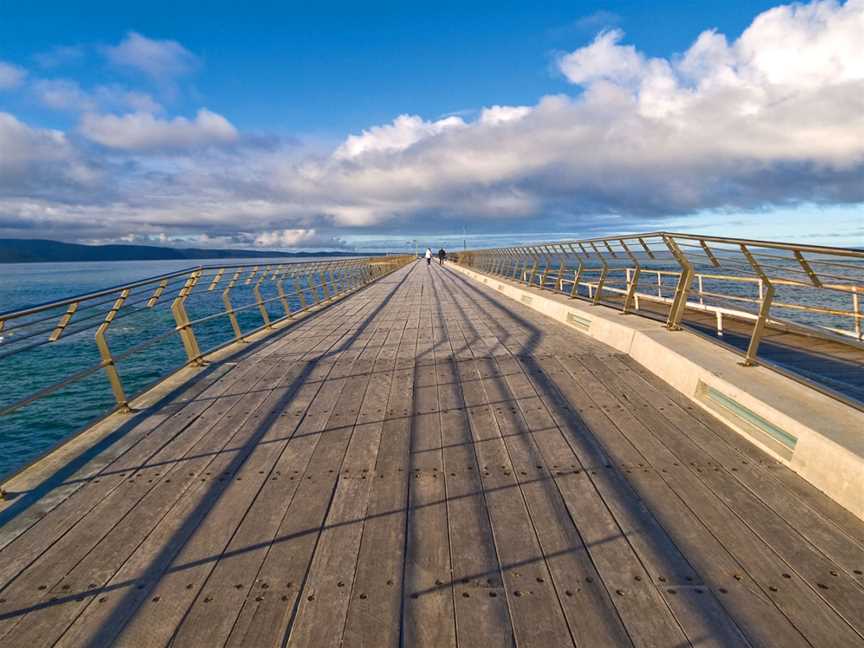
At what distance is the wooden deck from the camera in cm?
188

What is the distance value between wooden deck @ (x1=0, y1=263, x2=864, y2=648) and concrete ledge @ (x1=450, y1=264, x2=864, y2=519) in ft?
0.47

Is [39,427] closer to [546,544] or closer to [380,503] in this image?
[380,503]

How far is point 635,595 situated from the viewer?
2.00m

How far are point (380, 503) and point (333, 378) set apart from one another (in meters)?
2.72

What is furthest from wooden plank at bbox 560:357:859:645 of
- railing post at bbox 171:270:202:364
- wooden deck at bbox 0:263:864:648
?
railing post at bbox 171:270:202:364

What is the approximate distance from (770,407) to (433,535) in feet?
8.80

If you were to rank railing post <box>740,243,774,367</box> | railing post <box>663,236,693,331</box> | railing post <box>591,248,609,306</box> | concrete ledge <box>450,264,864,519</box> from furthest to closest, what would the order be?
railing post <box>591,248,609,306</box> < railing post <box>663,236,693,331</box> < railing post <box>740,243,774,367</box> < concrete ledge <box>450,264,864,519</box>

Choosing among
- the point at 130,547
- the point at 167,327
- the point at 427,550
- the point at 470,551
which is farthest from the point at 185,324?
the point at 167,327

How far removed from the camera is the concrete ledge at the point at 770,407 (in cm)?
270

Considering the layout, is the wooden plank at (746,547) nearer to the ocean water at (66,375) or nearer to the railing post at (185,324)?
the ocean water at (66,375)

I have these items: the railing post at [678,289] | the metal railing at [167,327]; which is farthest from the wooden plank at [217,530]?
the railing post at [678,289]

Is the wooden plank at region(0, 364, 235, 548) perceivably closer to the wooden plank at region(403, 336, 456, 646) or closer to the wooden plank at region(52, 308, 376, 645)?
the wooden plank at region(52, 308, 376, 645)

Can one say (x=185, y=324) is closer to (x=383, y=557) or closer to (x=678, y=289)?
(x=383, y=557)

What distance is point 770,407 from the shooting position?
11.0ft
